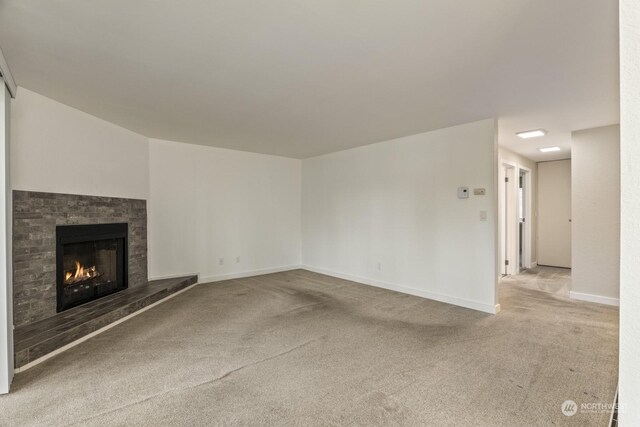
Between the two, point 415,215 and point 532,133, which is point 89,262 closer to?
point 415,215

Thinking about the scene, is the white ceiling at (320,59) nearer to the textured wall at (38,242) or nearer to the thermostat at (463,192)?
the thermostat at (463,192)

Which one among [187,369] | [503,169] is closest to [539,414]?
[187,369]

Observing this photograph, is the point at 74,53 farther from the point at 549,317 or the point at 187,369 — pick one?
the point at 549,317

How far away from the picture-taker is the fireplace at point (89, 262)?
3334mm

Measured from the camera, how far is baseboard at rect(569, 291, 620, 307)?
402cm

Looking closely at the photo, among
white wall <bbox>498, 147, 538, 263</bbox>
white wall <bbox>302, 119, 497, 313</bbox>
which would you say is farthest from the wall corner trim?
white wall <bbox>498, 147, 538, 263</bbox>

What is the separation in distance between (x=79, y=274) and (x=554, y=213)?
8518 mm

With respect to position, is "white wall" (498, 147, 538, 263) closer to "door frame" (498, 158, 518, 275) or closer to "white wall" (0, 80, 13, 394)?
"door frame" (498, 158, 518, 275)

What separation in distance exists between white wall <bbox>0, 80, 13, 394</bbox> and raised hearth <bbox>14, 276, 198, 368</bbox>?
34cm

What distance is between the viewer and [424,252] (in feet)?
14.9

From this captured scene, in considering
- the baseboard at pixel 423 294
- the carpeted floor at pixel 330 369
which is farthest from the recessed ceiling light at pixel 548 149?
the baseboard at pixel 423 294

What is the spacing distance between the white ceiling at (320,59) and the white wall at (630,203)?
4.30ft

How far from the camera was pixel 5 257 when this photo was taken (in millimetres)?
2150

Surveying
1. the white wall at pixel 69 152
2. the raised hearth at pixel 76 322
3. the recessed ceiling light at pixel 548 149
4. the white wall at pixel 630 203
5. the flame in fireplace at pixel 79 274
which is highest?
the recessed ceiling light at pixel 548 149
